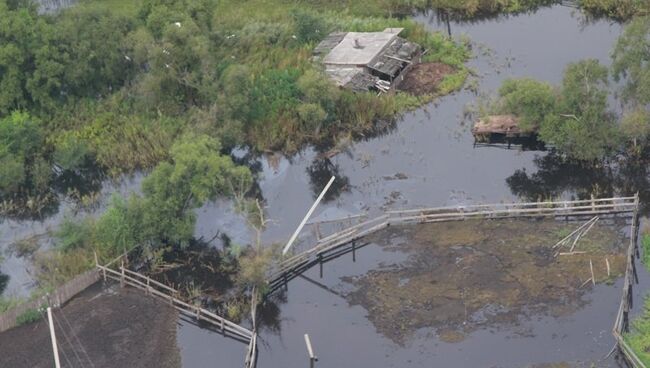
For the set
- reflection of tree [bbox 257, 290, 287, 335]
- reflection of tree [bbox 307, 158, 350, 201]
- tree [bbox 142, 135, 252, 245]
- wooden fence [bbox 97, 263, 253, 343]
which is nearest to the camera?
wooden fence [bbox 97, 263, 253, 343]

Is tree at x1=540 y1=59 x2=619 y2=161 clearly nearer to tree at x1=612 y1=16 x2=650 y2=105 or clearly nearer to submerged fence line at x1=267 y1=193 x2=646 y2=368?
tree at x1=612 y1=16 x2=650 y2=105

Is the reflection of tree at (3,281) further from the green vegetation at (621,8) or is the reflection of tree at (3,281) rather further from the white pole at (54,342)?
the green vegetation at (621,8)

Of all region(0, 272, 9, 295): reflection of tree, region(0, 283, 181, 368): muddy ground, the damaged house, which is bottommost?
region(0, 283, 181, 368): muddy ground

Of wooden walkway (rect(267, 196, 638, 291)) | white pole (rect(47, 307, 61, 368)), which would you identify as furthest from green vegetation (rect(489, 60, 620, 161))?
white pole (rect(47, 307, 61, 368))

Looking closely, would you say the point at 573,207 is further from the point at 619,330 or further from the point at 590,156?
the point at 619,330

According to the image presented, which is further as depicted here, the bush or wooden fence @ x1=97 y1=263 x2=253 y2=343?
the bush

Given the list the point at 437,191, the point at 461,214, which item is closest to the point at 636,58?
the point at 437,191
